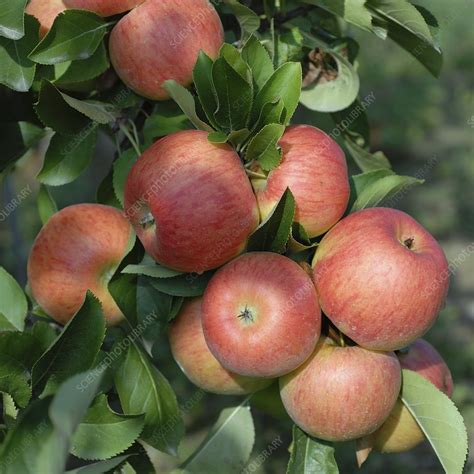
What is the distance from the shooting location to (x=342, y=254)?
0.97 metres

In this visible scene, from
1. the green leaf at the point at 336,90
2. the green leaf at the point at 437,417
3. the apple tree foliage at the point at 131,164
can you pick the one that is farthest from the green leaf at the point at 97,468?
the green leaf at the point at 336,90

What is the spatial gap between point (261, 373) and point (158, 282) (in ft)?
0.62

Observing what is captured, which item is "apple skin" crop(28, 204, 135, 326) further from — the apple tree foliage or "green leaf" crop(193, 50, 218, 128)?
"green leaf" crop(193, 50, 218, 128)

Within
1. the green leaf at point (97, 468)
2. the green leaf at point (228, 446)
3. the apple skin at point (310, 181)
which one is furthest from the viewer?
the green leaf at point (228, 446)

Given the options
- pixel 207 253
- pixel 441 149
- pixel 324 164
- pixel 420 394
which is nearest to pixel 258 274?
pixel 207 253

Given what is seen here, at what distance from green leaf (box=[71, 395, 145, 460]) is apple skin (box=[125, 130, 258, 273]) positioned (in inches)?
8.0

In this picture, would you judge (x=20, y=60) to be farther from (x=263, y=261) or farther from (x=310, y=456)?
(x=310, y=456)

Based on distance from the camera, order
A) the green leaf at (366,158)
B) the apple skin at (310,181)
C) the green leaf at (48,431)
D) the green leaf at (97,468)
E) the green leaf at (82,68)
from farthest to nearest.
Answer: the green leaf at (366,158) < the green leaf at (82,68) < the apple skin at (310,181) < the green leaf at (97,468) < the green leaf at (48,431)

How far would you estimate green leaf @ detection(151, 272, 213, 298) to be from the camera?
3.33 feet

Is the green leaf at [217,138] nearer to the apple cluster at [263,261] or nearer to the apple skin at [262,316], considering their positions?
the apple cluster at [263,261]

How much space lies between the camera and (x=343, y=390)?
98 cm

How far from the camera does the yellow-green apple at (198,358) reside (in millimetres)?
1068

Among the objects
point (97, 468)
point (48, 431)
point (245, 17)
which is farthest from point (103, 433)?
point (245, 17)

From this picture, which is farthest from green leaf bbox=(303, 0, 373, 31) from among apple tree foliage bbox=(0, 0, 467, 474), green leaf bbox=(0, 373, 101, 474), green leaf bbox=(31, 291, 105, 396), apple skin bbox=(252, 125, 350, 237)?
green leaf bbox=(0, 373, 101, 474)
